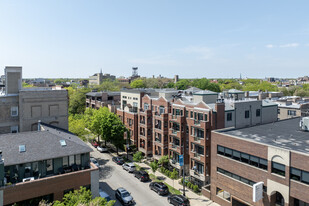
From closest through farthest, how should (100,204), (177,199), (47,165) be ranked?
(100,204) → (47,165) → (177,199)

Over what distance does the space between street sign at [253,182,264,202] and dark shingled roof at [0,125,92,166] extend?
66.6ft

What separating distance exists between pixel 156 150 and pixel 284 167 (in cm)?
2894

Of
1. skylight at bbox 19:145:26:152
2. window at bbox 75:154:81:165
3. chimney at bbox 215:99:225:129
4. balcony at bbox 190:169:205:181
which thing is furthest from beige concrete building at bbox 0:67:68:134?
chimney at bbox 215:99:225:129

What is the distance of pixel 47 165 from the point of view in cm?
2458

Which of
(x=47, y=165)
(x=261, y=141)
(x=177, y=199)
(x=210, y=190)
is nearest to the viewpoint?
(x=47, y=165)

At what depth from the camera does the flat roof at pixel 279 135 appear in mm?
27859

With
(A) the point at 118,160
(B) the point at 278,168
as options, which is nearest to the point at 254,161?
(B) the point at 278,168

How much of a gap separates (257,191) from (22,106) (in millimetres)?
35391

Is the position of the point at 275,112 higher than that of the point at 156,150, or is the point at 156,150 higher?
the point at 275,112

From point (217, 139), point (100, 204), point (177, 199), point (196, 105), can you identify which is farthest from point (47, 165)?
point (196, 105)

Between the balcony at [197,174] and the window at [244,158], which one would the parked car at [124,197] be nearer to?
the balcony at [197,174]

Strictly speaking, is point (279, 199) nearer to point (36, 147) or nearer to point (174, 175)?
point (174, 175)

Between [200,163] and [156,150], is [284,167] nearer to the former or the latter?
[200,163]

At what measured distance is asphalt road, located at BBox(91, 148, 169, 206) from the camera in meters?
34.8
